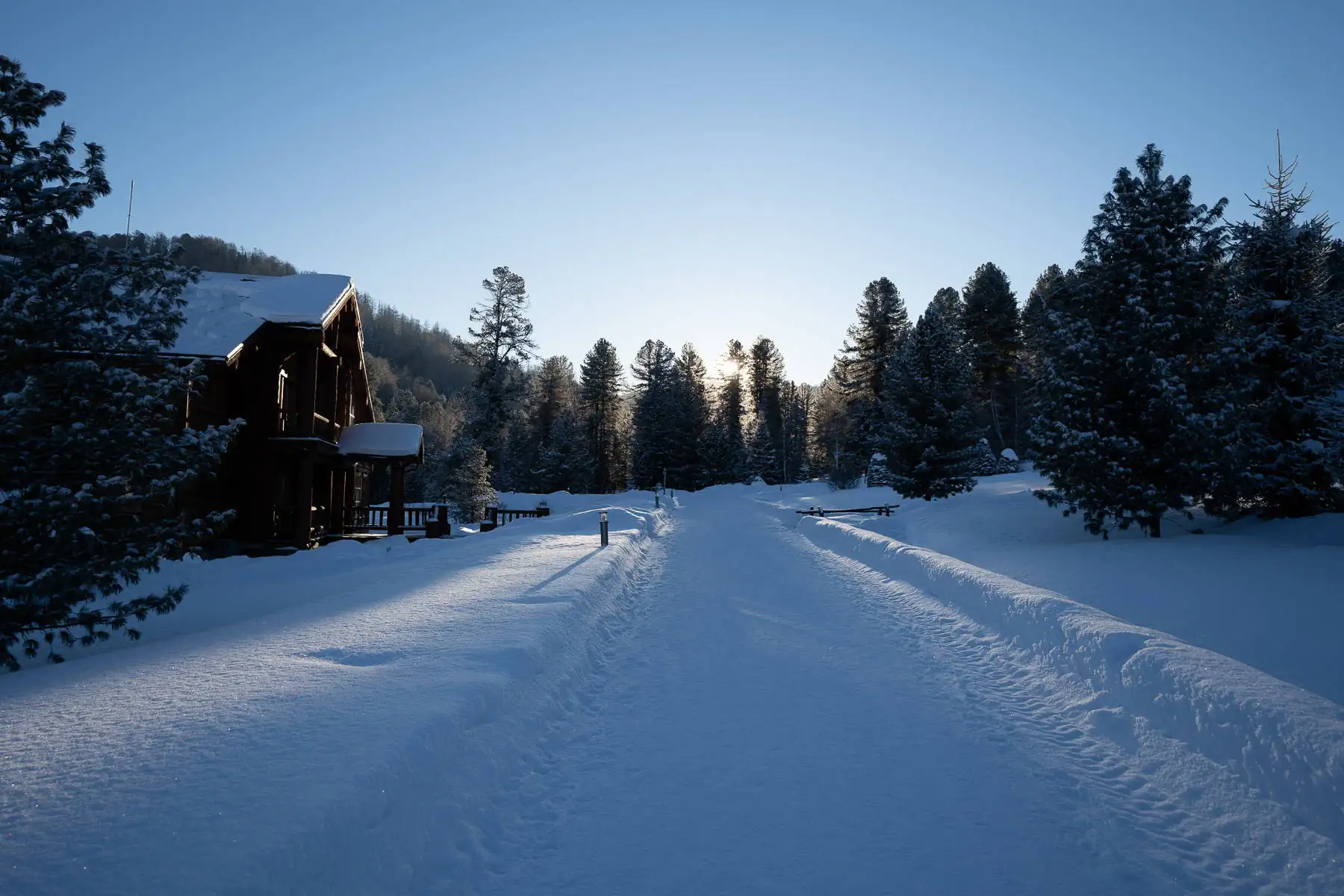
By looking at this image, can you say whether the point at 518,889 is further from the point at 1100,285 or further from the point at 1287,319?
the point at 1287,319

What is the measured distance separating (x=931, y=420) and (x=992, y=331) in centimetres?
3041

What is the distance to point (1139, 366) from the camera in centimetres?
1581

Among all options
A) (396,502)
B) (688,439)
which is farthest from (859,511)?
(688,439)

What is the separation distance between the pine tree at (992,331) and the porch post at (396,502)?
1762 inches

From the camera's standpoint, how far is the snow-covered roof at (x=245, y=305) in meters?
16.4

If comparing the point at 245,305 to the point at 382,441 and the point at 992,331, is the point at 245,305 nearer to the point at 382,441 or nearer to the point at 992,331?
the point at 382,441

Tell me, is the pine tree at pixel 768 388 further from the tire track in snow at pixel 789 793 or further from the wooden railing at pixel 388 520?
the tire track in snow at pixel 789 793

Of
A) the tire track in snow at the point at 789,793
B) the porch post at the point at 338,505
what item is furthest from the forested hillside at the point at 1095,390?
the porch post at the point at 338,505

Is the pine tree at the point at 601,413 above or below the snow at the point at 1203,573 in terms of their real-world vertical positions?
above

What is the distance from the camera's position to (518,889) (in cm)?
329

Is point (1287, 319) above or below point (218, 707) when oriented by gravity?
above

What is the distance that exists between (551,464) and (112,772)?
5978 centimetres

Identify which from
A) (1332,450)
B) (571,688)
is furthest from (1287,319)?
(571,688)

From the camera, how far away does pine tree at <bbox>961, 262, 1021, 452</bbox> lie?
54.3 metres
